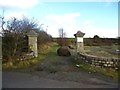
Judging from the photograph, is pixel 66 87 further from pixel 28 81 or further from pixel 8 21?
pixel 8 21

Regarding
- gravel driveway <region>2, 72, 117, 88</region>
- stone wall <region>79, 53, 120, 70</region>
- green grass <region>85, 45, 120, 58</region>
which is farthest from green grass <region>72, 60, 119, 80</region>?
green grass <region>85, 45, 120, 58</region>

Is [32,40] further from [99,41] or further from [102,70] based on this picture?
[99,41]

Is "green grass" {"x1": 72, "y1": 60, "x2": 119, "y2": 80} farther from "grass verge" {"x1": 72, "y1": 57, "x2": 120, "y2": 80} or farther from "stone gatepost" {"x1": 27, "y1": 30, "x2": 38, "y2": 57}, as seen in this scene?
"stone gatepost" {"x1": 27, "y1": 30, "x2": 38, "y2": 57}

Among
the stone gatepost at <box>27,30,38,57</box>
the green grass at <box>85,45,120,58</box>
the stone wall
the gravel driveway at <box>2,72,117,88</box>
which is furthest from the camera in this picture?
the stone gatepost at <box>27,30,38,57</box>

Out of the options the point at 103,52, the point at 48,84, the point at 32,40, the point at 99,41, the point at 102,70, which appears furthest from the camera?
the point at 99,41

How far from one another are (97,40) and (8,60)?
99.9ft

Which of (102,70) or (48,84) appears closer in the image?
(48,84)

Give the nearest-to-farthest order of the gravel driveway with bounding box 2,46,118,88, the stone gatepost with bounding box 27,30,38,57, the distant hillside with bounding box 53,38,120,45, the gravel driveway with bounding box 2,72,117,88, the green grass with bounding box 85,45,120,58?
the gravel driveway with bounding box 2,72,117,88, the gravel driveway with bounding box 2,46,118,88, the green grass with bounding box 85,45,120,58, the stone gatepost with bounding box 27,30,38,57, the distant hillside with bounding box 53,38,120,45

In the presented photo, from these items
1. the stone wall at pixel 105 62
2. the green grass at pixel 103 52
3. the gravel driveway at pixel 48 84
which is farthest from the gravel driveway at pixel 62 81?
the green grass at pixel 103 52

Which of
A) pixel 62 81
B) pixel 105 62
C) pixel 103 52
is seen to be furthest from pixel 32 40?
pixel 62 81

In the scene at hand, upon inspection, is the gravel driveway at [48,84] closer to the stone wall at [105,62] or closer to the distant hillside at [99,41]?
the stone wall at [105,62]

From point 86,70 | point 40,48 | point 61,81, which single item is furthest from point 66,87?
point 40,48

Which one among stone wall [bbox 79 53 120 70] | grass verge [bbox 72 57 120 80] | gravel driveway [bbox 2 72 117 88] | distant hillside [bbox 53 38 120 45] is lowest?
gravel driveway [bbox 2 72 117 88]

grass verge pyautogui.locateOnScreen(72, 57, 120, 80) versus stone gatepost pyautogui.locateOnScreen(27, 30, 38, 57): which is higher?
stone gatepost pyautogui.locateOnScreen(27, 30, 38, 57)
